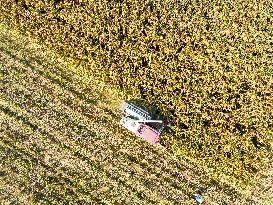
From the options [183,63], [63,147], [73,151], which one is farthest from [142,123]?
[63,147]

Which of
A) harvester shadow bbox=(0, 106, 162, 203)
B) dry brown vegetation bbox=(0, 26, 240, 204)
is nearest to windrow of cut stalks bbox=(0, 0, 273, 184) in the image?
dry brown vegetation bbox=(0, 26, 240, 204)

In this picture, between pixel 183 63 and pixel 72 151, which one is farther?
pixel 72 151

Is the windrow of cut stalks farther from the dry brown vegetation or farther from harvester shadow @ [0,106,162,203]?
harvester shadow @ [0,106,162,203]

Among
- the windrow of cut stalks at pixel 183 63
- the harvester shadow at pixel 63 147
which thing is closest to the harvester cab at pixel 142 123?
the windrow of cut stalks at pixel 183 63

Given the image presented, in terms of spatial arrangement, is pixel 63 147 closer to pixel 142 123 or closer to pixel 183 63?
pixel 142 123

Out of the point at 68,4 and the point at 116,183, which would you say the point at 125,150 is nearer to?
the point at 116,183

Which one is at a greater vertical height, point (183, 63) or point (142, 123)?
point (183, 63)

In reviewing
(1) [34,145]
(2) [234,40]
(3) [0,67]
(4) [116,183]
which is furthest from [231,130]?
(3) [0,67]
